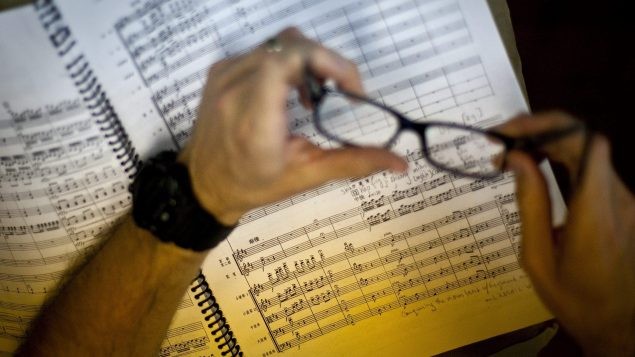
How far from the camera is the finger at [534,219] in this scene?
62 cm

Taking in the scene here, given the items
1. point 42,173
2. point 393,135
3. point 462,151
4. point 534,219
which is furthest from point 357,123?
point 42,173

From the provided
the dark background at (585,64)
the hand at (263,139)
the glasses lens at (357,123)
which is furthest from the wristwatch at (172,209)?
the dark background at (585,64)

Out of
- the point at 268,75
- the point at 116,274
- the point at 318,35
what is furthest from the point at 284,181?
the point at 116,274

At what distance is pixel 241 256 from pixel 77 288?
0.30m

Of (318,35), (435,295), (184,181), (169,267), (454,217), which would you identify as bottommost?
(435,295)

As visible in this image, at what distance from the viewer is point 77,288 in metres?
A: 0.89

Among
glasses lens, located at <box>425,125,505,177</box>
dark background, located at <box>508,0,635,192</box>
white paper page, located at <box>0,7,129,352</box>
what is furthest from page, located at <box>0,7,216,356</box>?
dark background, located at <box>508,0,635,192</box>

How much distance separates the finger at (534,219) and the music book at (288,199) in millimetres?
198

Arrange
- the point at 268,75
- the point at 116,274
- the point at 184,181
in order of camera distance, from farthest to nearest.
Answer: the point at 116,274, the point at 184,181, the point at 268,75

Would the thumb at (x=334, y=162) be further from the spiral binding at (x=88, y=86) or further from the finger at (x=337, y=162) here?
the spiral binding at (x=88, y=86)

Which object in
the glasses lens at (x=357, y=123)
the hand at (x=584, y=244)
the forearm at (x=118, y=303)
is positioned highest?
the glasses lens at (x=357, y=123)

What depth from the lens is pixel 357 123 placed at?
821mm

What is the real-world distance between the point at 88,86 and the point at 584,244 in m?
0.77

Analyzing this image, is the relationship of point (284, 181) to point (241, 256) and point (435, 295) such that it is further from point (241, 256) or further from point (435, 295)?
point (435, 295)
